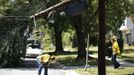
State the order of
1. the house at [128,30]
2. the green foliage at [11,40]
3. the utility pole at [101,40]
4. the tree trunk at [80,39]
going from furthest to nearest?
the house at [128,30] → the tree trunk at [80,39] → the green foliage at [11,40] → the utility pole at [101,40]

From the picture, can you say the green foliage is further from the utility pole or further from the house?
the house

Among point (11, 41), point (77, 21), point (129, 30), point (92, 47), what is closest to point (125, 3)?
point (77, 21)

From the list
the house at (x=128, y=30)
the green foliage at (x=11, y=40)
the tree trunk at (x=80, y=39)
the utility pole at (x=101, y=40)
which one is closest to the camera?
the utility pole at (x=101, y=40)

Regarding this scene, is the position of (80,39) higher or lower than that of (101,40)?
lower

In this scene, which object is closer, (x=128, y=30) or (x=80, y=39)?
(x=80, y=39)

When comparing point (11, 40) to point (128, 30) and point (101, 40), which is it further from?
point (128, 30)

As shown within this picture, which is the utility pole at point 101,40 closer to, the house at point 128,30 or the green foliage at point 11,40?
the green foliage at point 11,40

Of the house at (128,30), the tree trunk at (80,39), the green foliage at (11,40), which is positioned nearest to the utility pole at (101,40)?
the green foliage at (11,40)

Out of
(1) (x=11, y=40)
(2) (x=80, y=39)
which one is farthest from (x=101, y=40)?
(2) (x=80, y=39)

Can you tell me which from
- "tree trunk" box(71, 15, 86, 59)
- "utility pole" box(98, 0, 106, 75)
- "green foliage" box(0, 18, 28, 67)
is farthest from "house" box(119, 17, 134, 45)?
"utility pole" box(98, 0, 106, 75)

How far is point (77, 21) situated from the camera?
1320 inches

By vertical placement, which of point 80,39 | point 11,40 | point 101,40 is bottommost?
point 80,39

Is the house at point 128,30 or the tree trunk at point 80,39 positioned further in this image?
the house at point 128,30

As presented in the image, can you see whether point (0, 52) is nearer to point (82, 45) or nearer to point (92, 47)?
point (82, 45)
